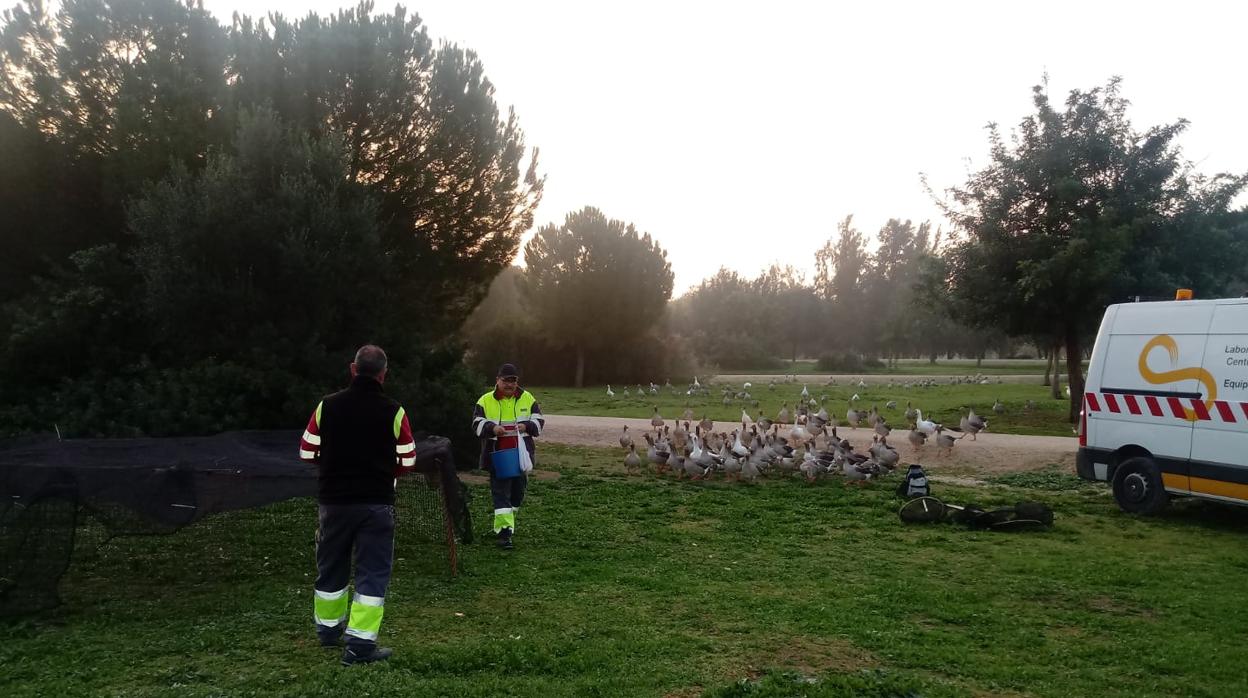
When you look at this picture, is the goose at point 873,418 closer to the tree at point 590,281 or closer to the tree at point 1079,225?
the tree at point 1079,225

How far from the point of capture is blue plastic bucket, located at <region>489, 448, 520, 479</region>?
30.6ft

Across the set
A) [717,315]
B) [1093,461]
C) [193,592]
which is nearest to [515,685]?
[193,592]

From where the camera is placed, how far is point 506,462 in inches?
367

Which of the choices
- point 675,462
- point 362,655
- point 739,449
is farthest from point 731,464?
point 362,655

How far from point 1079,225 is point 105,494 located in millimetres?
21173

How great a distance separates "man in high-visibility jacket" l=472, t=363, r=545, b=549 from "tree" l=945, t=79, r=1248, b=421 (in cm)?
1591

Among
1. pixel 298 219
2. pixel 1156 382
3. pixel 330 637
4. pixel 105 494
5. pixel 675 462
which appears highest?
pixel 298 219

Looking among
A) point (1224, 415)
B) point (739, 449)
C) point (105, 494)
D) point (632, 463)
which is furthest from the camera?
point (632, 463)

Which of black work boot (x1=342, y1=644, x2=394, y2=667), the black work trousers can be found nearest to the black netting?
the black work trousers

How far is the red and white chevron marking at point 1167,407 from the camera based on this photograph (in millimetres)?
10320

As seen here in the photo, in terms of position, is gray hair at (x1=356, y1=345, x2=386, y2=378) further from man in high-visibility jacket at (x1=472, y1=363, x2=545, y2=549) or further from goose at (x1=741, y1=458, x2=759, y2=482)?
goose at (x1=741, y1=458, x2=759, y2=482)

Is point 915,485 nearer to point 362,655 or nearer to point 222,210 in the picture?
point 362,655

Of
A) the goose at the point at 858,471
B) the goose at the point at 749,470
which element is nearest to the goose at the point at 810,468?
the goose at the point at 858,471

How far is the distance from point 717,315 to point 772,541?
210 feet
